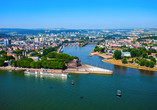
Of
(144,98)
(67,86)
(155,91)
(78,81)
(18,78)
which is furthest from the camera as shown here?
(18,78)

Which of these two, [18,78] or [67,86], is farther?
[18,78]

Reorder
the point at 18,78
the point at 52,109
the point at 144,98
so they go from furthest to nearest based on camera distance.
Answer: the point at 18,78 < the point at 144,98 < the point at 52,109

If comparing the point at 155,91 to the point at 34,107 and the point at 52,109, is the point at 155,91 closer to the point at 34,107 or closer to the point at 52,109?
the point at 52,109

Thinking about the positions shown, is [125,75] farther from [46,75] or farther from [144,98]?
[46,75]

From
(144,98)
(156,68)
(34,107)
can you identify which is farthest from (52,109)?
(156,68)

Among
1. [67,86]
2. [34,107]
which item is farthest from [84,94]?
[34,107]

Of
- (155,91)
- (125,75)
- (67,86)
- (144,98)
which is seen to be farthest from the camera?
(125,75)
